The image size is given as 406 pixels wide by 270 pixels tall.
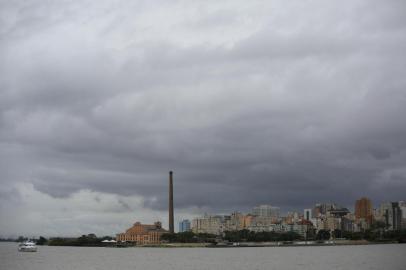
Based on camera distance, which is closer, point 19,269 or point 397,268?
point 397,268

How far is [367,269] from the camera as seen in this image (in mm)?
96812

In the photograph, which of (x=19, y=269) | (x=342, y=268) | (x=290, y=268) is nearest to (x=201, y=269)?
(x=290, y=268)

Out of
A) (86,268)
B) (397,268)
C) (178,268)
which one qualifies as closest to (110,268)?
(86,268)

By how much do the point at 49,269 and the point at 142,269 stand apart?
15.8 meters

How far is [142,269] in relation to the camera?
106m

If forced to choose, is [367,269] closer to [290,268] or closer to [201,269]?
[290,268]

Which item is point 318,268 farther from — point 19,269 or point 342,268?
point 19,269

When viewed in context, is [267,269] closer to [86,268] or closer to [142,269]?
[142,269]

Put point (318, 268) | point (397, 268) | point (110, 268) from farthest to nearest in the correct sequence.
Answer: point (110, 268) < point (318, 268) < point (397, 268)

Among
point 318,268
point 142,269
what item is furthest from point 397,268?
point 142,269

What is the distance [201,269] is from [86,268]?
20.5 metres

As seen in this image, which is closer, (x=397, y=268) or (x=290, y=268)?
(x=397, y=268)

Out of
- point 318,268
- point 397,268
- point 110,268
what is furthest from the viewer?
point 110,268

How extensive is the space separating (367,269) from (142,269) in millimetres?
37830
